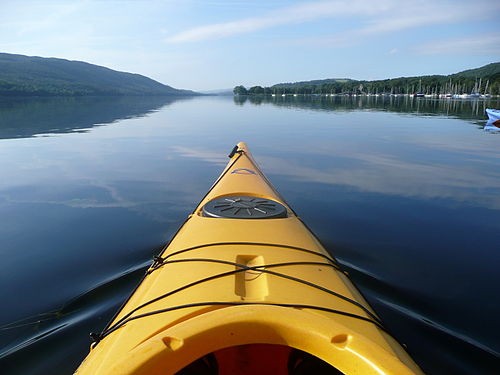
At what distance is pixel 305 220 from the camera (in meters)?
6.26

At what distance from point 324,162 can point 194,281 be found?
9.23 metres

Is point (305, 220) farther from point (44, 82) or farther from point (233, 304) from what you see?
point (44, 82)

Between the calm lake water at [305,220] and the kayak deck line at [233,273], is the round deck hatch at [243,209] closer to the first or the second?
the kayak deck line at [233,273]

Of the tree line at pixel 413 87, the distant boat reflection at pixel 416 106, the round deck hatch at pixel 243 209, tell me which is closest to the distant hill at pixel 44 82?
the distant boat reflection at pixel 416 106

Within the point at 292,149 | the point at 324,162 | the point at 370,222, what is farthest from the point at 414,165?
the point at 370,222

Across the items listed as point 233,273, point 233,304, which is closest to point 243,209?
point 233,273

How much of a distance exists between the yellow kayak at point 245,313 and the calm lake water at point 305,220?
1216 mm

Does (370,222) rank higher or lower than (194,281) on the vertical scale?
lower

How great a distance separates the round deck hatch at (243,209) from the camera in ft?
12.3

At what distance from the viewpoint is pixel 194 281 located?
2494 mm

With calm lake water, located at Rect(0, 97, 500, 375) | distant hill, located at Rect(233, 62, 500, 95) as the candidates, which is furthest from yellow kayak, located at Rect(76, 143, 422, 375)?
distant hill, located at Rect(233, 62, 500, 95)

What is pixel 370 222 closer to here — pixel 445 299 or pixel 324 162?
pixel 445 299

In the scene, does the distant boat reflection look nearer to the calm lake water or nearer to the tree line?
the calm lake water

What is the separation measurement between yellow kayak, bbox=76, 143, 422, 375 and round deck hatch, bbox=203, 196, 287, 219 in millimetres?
18
